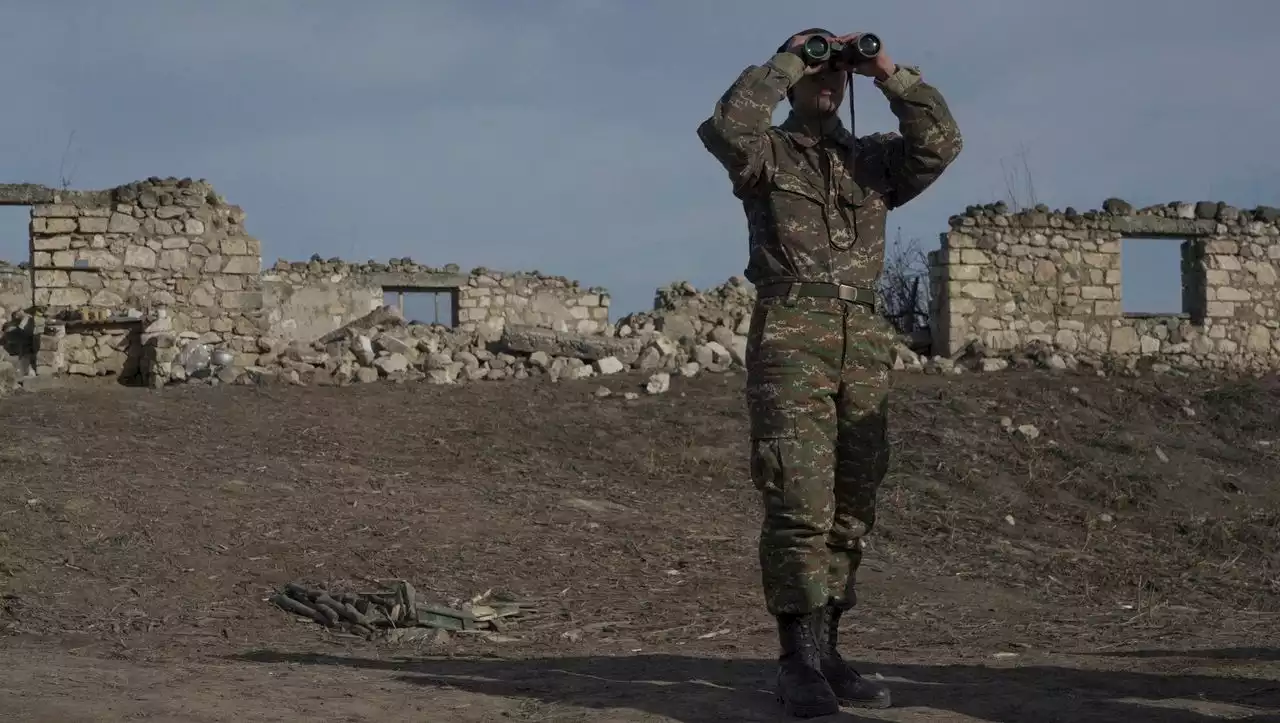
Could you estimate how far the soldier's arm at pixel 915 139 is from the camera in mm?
3996

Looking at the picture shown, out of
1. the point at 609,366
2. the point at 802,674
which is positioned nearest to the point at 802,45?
the point at 802,674

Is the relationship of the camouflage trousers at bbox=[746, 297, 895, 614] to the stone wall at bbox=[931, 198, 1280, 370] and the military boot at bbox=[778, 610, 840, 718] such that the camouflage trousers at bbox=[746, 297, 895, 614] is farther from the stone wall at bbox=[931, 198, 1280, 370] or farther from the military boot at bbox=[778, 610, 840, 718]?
the stone wall at bbox=[931, 198, 1280, 370]

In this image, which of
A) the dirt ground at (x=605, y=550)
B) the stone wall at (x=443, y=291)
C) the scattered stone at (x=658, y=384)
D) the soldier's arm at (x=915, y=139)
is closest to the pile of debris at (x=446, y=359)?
the dirt ground at (x=605, y=550)

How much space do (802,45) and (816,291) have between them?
2.41ft

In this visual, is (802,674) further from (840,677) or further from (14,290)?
(14,290)

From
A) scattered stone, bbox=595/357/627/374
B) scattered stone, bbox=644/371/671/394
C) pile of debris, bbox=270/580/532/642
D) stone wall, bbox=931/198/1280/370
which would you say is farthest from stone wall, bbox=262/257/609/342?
pile of debris, bbox=270/580/532/642

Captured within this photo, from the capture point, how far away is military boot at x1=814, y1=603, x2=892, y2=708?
3801 millimetres

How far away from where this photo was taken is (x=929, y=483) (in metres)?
9.49

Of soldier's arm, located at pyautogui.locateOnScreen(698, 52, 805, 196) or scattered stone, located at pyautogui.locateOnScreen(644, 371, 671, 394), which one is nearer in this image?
soldier's arm, located at pyautogui.locateOnScreen(698, 52, 805, 196)

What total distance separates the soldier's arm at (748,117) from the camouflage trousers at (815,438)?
0.41 m

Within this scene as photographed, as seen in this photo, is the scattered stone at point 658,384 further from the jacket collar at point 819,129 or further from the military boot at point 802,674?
the military boot at point 802,674

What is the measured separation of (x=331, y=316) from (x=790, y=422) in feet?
54.9

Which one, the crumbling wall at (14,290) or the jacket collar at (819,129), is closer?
the jacket collar at (819,129)

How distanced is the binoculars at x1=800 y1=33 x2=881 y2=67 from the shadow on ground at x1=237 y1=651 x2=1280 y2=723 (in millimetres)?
1872
